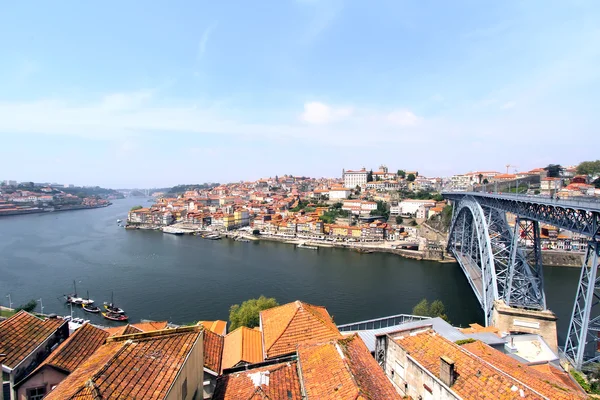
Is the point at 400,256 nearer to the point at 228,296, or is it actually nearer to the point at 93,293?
the point at 228,296

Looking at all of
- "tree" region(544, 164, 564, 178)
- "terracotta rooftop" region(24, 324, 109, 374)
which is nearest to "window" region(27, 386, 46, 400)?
"terracotta rooftop" region(24, 324, 109, 374)

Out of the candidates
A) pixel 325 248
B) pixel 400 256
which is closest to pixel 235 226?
pixel 325 248

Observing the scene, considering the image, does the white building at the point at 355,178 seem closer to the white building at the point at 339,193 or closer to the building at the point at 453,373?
the white building at the point at 339,193

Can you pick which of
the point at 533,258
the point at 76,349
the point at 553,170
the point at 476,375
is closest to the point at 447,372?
the point at 476,375

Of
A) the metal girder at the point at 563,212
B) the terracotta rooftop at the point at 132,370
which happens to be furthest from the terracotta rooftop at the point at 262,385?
the metal girder at the point at 563,212

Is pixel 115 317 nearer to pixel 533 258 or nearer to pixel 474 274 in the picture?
pixel 533 258
